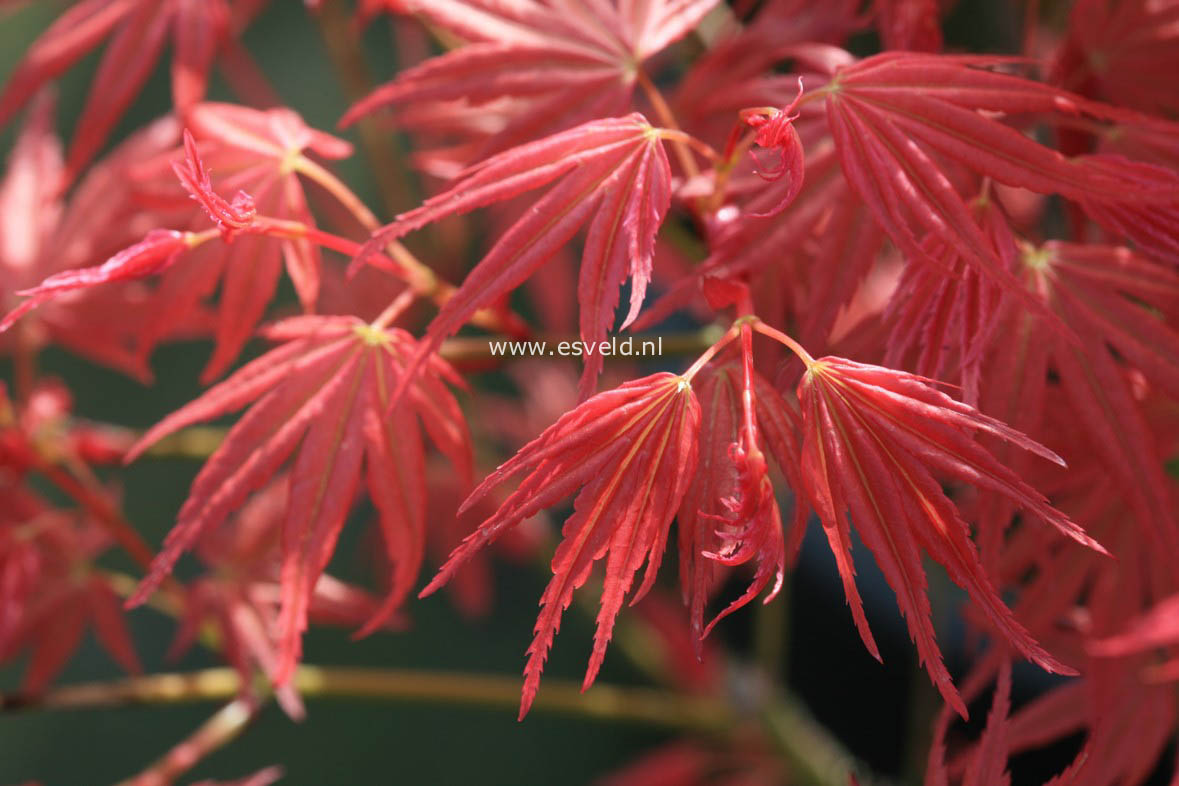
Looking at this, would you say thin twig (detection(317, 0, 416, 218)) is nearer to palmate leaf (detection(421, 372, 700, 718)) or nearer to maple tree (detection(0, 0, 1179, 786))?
maple tree (detection(0, 0, 1179, 786))

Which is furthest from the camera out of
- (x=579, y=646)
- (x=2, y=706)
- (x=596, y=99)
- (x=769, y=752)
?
(x=579, y=646)

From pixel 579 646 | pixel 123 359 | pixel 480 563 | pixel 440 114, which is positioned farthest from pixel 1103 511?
pixel 579 646

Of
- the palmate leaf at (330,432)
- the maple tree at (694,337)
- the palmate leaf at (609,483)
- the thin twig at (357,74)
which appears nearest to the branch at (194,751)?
the maple tree at (694,337)

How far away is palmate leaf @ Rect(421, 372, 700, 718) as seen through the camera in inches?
11.5

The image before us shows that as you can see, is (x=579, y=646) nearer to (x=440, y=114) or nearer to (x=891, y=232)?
(x=440, y=114)

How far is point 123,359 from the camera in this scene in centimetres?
58

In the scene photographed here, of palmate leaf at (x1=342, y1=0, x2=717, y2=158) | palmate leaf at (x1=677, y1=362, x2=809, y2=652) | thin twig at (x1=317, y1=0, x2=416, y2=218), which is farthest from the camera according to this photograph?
thin twig at (x1=317, y1=0, x2=416, y2=218)

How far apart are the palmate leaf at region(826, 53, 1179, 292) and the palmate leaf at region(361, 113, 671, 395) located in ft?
0.24

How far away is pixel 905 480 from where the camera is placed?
309 mm

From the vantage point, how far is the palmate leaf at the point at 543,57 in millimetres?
404

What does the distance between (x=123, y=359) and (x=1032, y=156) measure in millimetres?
506

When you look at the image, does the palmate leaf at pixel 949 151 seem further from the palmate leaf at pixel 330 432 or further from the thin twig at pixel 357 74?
the thin twig at pixel 357 74

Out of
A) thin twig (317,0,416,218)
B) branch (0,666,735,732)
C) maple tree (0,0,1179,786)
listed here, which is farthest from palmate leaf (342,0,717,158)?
branch (0,666,735,732)

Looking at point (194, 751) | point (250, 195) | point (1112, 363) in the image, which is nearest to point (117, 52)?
point (250, 195)
